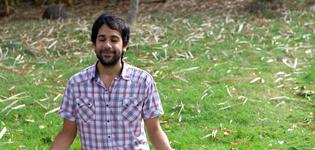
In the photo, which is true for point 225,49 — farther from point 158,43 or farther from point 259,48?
point 158,43

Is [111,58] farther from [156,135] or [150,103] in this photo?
[156,135]

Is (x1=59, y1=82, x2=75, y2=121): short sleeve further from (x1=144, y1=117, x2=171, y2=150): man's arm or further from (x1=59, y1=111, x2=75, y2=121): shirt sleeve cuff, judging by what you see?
Result: (x1=144, y1=117, x2=171, y2=150): man's arm

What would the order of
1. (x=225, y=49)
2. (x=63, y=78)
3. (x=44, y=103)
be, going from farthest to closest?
1. (x=225, y=49)
2. (x=63, y=78)
3. (x=44, y=103)

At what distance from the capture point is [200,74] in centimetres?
634

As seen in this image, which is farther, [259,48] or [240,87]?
[259,48]

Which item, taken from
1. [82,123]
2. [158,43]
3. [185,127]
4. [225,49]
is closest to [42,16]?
[158,43]

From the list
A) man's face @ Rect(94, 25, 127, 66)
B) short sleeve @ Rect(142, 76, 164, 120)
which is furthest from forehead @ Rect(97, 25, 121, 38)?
short sleeve @ Rect(142, 76, 164, 120)

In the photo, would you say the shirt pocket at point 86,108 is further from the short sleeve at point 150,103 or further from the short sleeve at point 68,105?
the short sleeve at point 150,103

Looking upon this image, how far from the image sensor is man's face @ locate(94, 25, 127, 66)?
2.70 meters

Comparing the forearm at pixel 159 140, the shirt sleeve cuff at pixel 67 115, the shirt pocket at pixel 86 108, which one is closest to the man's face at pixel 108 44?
the shirt pocket at pixel 86 108

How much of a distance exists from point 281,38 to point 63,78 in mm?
3592

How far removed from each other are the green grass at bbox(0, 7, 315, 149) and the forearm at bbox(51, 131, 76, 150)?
1.46 m

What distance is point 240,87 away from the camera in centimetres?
583

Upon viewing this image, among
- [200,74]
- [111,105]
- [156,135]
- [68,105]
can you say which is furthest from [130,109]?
[200,74]
